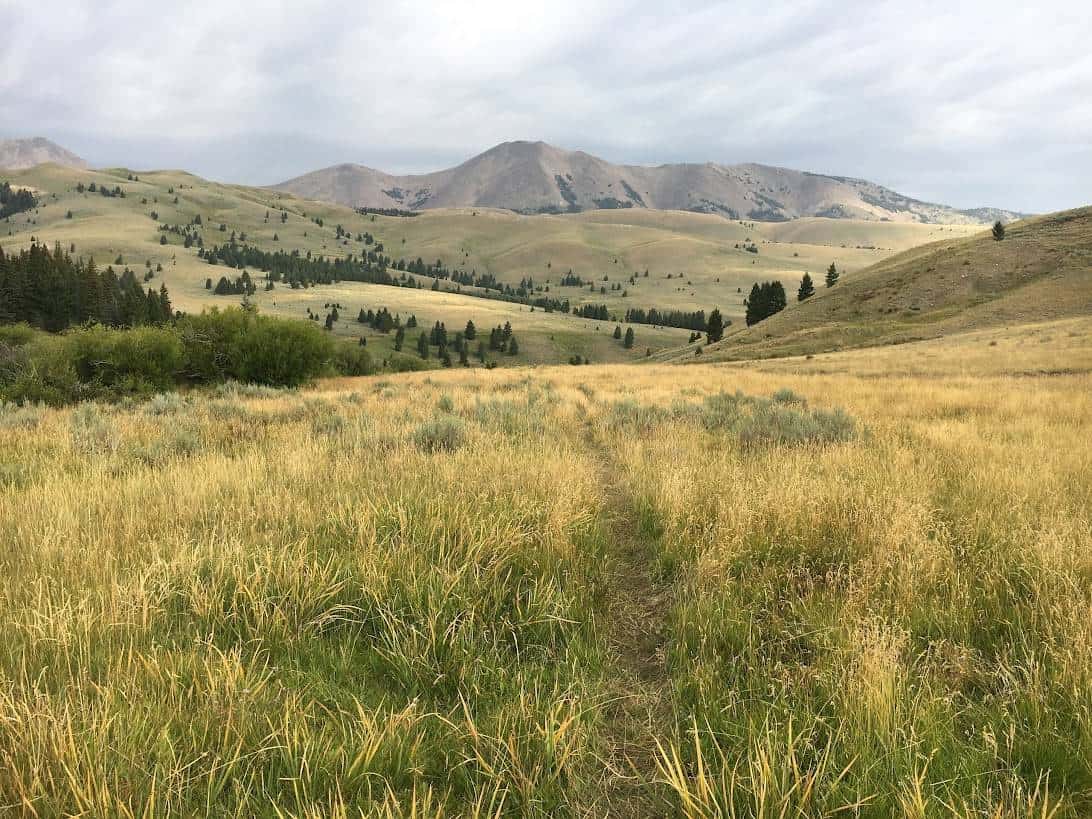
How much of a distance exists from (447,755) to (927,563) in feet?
10.9

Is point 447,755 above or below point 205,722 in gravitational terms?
below

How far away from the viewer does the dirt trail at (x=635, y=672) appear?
2.09 meters

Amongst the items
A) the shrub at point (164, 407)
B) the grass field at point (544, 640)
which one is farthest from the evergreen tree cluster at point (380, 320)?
the grass field at point (544, 640)

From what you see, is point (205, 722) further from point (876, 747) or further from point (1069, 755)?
point (1069, 755)

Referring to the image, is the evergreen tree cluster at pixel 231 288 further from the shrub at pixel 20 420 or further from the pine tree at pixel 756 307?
the shrub at pixel 20 420

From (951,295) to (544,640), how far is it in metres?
74.0

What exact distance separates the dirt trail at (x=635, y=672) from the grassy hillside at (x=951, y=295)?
2176 inches

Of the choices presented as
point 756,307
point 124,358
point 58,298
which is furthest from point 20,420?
point 58,298

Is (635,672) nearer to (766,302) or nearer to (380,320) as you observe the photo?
(766,302)

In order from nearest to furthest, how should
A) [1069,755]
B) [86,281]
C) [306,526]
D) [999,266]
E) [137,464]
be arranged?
[1069,755]
[306,526]
[137,464]
[999,266]
[86,281]

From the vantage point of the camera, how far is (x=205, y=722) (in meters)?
2.07

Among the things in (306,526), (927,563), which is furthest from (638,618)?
(306,526)

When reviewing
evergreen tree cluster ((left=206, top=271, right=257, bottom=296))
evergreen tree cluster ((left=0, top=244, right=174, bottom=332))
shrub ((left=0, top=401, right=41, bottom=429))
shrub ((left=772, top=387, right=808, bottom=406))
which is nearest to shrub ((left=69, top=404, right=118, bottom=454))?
shrub ((left=0, top=401, right=41, bottom=429))

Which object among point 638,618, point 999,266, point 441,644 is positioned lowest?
point 638,618
